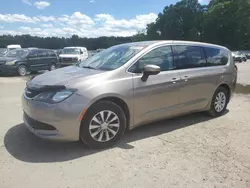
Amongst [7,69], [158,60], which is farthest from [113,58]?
[7,69]

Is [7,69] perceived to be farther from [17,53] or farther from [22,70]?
[17,53]

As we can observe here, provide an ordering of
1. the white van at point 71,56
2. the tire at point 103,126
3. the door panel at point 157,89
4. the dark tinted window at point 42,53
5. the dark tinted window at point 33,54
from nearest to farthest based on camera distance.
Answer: the tire at point 103,126 < the door panel at point 157,89 < the dark tinted window at point 33,54 < the dark tinted window at point 42,53 < the white van at point 71,56

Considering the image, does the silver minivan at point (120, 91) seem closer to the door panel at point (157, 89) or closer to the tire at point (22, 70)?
the door panel at point (157, 89)

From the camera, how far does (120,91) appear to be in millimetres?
4344

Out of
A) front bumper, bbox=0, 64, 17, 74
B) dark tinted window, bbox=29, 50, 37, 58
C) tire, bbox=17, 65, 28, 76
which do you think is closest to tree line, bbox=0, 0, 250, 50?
dark tinted window, bbox=29, 50, 37, 58

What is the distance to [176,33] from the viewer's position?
8062 cm

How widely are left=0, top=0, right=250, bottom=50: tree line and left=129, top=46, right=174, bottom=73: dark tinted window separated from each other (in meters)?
47.5

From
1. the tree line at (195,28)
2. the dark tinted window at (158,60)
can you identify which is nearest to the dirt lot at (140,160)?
the dark tinted window at (158,60)

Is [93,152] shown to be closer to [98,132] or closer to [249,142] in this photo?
[98,132]

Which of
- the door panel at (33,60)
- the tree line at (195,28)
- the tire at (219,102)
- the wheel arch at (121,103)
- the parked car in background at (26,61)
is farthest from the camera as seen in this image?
the tree line at (195,28)

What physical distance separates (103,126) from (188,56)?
7.87 feet

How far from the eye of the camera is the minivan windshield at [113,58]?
15.6ft

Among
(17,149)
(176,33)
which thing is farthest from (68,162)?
(176,33)

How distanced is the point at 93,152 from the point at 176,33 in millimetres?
80110
